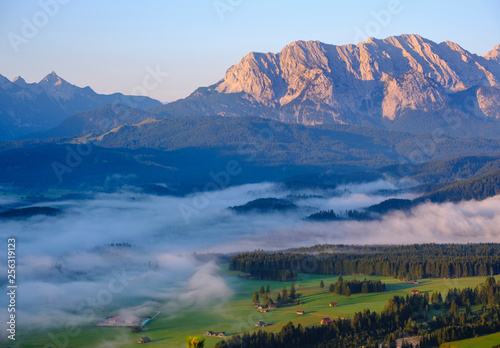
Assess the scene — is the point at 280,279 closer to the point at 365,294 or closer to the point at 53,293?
the point at 365,294

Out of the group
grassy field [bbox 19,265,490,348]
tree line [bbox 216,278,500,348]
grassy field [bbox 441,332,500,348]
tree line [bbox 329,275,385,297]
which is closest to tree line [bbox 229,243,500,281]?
grassy field [bbox 19,265,490,348]

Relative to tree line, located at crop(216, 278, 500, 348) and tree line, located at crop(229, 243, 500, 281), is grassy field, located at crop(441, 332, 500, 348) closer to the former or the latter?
tree line, located at crop(216, 278, 500, 348)

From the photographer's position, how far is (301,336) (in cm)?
11125

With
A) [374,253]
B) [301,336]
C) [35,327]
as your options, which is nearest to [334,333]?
[301,336]

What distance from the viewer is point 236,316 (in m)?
128

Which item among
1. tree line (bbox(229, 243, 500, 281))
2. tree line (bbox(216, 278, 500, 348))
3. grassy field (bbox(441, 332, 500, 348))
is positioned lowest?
grassy field (bbox(441, 332, 500, 348))

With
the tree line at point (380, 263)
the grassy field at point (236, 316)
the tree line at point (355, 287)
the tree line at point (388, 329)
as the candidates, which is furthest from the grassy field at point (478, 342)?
the tree line at point (380, 263)

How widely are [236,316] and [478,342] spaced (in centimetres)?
3867

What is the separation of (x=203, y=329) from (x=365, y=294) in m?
35.4

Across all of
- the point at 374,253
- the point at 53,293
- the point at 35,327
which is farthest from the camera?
the point at 374,253

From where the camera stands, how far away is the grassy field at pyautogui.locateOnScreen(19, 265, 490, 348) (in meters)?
114

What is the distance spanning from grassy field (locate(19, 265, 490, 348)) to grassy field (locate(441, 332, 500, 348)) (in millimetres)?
19764

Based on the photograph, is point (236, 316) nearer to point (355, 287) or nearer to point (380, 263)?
point (355, 287)

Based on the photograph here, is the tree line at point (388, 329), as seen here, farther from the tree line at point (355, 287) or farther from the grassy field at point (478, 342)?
the tree line at point (355, 287)
